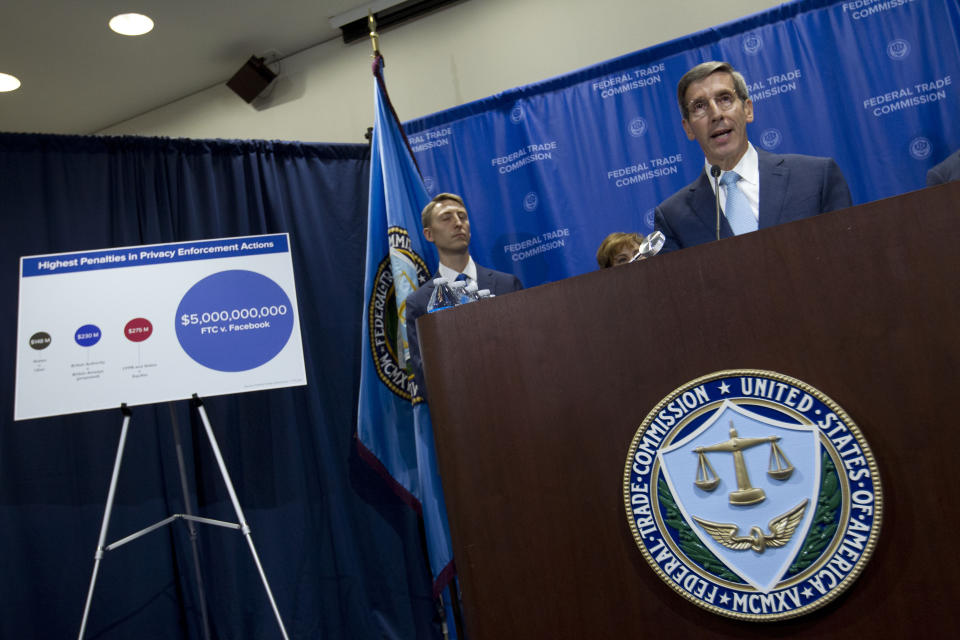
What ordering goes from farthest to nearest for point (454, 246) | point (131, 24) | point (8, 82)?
point (8, 82), point (131, 24), point (454, 246)

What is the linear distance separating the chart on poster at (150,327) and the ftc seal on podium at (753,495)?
6.46 ft

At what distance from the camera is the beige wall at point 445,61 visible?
3857 mm

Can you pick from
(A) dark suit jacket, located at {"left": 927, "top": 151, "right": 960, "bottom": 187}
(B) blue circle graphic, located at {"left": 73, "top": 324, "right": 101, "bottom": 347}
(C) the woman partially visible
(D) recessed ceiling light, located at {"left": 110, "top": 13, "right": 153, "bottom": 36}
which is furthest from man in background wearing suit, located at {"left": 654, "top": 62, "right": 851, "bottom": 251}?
(D) recessed ceiling light, located at {"left": 110, "top": 13, "right": 153, "bottom": 36}

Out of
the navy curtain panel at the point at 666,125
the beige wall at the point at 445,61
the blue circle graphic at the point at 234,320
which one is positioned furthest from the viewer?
the beige wall at the point at 445,61

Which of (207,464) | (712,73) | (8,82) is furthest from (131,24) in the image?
(712,73)

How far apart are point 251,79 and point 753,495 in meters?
4.27

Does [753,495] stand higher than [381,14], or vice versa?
[381,14]

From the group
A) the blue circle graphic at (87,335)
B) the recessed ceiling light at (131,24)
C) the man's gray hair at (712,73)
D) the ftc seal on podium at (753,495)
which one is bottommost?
the ftc seal on podium at (753,495)

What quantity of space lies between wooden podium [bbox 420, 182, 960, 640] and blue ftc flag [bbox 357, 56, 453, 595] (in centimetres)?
177

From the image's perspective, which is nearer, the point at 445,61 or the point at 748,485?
the point at 748,485

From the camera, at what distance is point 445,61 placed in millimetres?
4195

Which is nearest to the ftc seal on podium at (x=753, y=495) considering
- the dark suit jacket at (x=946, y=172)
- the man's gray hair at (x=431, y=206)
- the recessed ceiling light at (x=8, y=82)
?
the dark suit jacket at (x=946, y=172)

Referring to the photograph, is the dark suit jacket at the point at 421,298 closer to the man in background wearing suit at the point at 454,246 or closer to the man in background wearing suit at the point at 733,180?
the man in background wearing suit at the point at 454,246

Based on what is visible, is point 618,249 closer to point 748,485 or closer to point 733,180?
point 733,180
